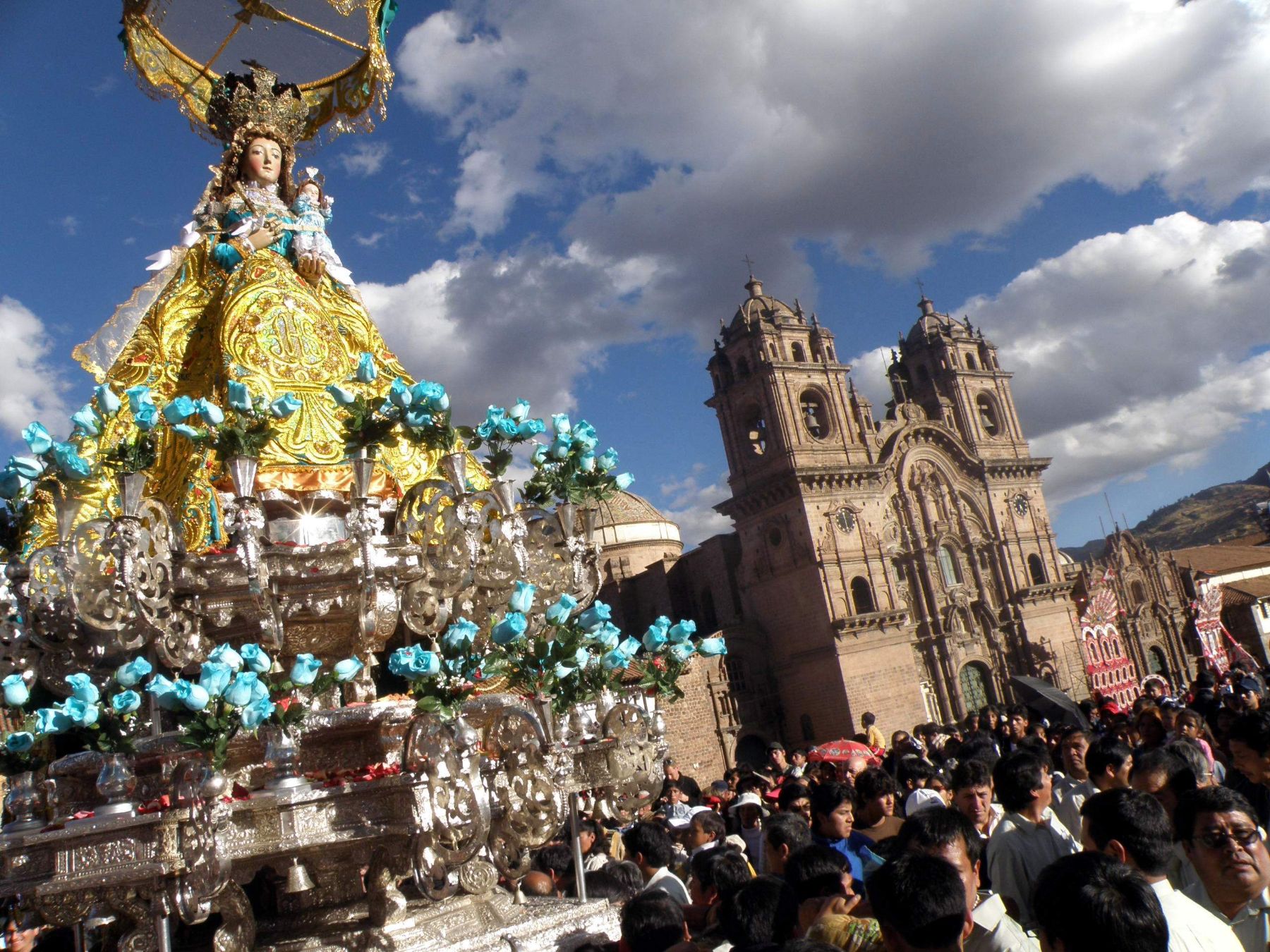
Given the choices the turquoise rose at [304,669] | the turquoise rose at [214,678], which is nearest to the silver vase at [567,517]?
the turquoise rose at [304,669]

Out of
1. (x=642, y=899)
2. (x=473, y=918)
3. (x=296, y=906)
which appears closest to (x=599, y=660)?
(x=473, y=918)

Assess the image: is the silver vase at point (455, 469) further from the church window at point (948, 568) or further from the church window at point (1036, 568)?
the church window at point (1036, 568)

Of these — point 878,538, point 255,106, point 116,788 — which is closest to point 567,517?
point 116,788

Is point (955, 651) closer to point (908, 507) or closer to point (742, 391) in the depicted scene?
point (908, 507)

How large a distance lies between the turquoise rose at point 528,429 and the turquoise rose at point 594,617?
1.14m

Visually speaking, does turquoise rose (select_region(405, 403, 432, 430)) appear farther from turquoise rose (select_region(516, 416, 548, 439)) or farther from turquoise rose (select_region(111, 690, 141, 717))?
turquoise rose (select_region(111, 690, 141, 717))

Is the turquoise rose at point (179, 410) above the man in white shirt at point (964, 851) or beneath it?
above

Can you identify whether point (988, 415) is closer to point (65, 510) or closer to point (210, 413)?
point (210, 413)

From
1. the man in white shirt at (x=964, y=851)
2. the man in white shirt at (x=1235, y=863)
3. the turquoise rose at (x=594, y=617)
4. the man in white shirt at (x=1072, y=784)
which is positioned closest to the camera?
the man in white shirt at (x=964, y=851)

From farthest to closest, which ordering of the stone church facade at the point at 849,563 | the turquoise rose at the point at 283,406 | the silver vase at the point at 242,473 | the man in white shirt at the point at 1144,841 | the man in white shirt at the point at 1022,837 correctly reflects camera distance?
the stone church facade at the point at 849,563 → the turquoise rose at the point at 283,406 → the silver vase at the point at 242,473 → the man in white shirt at the point at 1022,837 → the man in white shirt at the point at 1144,841

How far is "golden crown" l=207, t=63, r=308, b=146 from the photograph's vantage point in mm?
7598

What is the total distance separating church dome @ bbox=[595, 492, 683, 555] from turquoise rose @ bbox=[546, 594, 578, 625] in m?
28.9

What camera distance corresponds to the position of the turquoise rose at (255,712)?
173 inches

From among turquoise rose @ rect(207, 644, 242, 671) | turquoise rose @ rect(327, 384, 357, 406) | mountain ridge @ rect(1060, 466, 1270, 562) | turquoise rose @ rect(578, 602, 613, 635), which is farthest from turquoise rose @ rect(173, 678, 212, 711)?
mountain ridge @ rect(1060, 466, 1270, 562)
